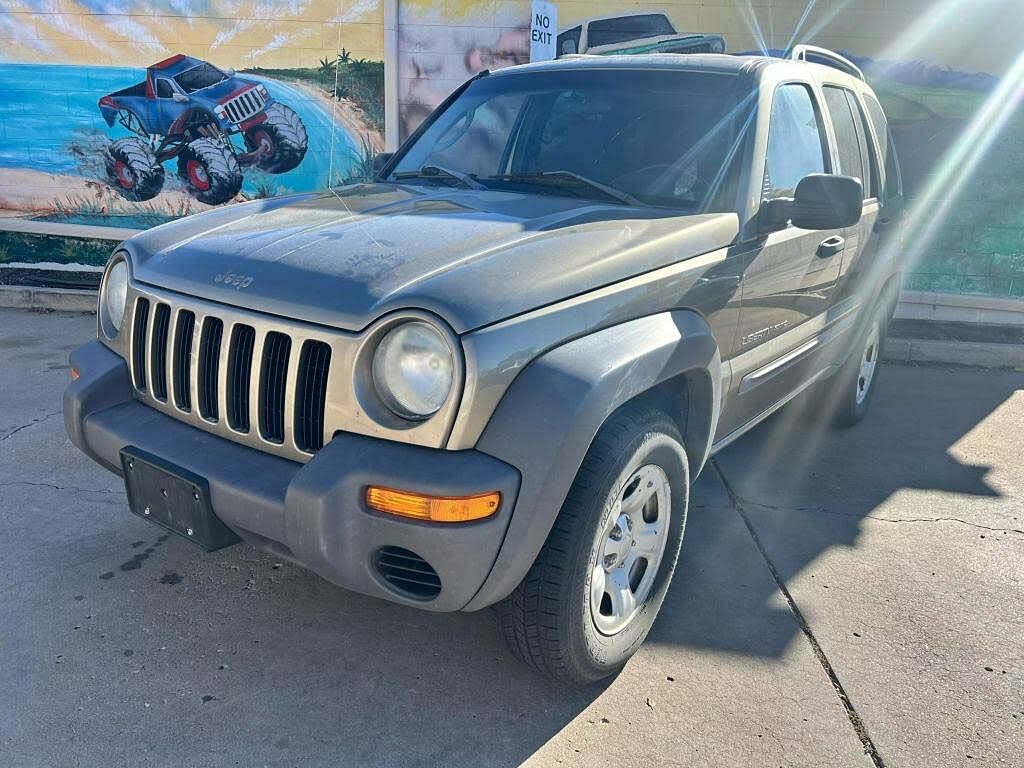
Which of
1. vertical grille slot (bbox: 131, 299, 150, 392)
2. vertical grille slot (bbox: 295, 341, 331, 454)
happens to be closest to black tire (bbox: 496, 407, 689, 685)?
vertical grille slot (bbox: 295, 341, 331, 454)

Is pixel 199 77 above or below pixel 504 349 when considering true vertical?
above

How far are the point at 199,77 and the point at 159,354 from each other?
6.60m

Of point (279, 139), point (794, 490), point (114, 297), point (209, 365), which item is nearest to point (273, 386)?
point (209, 365)

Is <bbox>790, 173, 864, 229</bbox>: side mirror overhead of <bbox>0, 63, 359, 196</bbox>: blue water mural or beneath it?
overhead

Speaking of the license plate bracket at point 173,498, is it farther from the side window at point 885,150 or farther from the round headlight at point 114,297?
the side window at point 885,150

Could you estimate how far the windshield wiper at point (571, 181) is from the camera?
10.4ft

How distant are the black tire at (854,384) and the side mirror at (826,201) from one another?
69.0 inches

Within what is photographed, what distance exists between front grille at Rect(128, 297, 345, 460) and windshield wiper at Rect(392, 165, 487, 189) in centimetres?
128

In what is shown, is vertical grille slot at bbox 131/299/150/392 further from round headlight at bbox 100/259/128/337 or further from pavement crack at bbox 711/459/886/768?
pavement crack at bbox 711/459/886/768

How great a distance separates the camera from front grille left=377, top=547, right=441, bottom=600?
224cm

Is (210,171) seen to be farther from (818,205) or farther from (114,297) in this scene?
(818,205)

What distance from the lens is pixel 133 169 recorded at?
8.74 m

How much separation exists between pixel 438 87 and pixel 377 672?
648cm

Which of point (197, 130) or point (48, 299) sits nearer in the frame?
point (48, 299)
